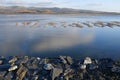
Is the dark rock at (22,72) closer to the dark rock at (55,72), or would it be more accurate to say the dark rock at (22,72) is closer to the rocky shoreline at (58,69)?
the rocky shoreline at (58,69)

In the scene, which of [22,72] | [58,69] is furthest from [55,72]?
[22,72]

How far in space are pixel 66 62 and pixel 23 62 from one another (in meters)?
1.93

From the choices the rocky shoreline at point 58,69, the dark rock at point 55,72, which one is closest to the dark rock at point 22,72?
the rocky shoreline at point 58,69

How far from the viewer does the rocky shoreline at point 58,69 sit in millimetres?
10461

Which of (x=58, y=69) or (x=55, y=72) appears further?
(x=58, y=69)

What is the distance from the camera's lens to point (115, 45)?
1828 cm

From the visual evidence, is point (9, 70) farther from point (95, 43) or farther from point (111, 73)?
point (95, 43)

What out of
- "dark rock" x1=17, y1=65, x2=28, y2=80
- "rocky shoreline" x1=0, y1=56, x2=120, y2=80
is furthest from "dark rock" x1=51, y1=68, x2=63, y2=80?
"dark rock" x1=17, y1=65, x2=28, y2=80

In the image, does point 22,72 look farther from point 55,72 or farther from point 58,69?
point 58,69

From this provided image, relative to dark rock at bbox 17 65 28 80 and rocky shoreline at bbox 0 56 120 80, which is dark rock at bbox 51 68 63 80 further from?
dark rock at bbox 17 65 28 80

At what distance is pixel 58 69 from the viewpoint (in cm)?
1096

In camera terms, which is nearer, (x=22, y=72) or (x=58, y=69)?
(x=22, y=72)

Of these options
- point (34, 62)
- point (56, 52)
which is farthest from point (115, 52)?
point (34, 62)

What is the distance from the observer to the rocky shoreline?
10461mm
